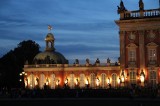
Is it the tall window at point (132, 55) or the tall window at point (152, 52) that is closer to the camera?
the tall window at point (152, 52)

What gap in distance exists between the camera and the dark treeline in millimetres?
84125

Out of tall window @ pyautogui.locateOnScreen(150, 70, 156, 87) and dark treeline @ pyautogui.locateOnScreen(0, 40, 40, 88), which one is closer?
tall window @ pyautogui.locateOnScreen(150, 70, 156, 87)

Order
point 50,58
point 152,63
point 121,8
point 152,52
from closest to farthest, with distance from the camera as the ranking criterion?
1. point 152,63
2. point 152,52
3. point 121,8
4. point 50,58

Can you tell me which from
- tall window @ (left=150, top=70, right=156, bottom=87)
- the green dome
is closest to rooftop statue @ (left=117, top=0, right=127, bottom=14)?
tall window @ (left=150, top=70, right=156, bottom=87)

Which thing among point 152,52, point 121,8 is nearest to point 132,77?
point 152,52

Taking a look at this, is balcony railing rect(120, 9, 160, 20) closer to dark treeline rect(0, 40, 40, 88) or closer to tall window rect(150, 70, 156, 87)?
tall window rect(150, 70, 156, 87)

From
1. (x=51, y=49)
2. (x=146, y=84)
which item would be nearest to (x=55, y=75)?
(x=51, y=49)

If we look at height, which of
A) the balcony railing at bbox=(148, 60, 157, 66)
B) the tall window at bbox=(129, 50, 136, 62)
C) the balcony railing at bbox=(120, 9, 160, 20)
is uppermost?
the balcony railing at bbox=(120, 9, 160, 20)

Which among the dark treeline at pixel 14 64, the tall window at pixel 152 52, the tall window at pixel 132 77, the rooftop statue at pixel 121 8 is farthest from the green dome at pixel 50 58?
the tall window at pixel 152 52

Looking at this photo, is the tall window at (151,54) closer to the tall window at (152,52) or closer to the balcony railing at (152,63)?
the tall window at (152,52)

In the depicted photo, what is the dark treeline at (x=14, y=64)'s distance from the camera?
84.1 m

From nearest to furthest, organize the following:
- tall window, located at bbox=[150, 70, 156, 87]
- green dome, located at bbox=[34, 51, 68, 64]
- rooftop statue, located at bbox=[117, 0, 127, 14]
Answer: tall window, located at bbox=[150, 70, 156, 87] → rooftop statue, located at bbox=[117, 0, 127, 14] → green dome, located at bbox=[34, 51, 68, 64]

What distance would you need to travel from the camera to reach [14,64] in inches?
3425

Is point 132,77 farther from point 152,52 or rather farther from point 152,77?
point 152,52
